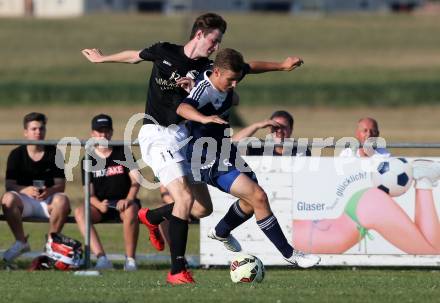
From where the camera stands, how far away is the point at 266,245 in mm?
13000

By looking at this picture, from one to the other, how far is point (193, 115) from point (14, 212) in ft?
12.5

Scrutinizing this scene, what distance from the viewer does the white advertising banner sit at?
42.2 ft

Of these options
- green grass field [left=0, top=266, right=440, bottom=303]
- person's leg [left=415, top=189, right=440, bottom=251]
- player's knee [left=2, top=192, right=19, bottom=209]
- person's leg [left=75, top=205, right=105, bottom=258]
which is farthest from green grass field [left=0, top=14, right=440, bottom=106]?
green grass field [left=0, top=266, right=440, bottom=303]

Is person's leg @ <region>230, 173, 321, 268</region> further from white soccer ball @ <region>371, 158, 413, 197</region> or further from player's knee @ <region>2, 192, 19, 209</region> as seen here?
player's knee @ <region>2, 192, 19, 209</region>

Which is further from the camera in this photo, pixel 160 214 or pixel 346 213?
pixel 346 213

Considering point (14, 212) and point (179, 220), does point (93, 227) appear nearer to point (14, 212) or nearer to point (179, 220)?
point (14, 212)

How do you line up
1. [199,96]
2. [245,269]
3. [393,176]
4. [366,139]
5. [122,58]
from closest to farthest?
[199,96] → [245,269] → [122,58] → [393,176] → [366,139]

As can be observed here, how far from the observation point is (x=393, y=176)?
12828 millimetres

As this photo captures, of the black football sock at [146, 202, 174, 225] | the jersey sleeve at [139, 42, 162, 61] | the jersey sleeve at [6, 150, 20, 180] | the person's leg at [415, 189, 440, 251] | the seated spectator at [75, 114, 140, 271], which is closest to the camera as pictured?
the jersey sleeve at [139, 42, 162, 61]

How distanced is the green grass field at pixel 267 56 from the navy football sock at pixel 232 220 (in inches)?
1639

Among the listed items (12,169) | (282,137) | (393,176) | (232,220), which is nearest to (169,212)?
(232,220)

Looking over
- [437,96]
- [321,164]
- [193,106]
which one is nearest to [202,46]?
[193,106]

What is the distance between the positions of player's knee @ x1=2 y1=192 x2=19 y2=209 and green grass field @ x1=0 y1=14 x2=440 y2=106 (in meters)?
39.5

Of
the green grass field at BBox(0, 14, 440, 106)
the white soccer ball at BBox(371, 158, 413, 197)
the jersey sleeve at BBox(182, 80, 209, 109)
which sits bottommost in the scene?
the white soccer ball at BBox(371, 158, 413, 197)
